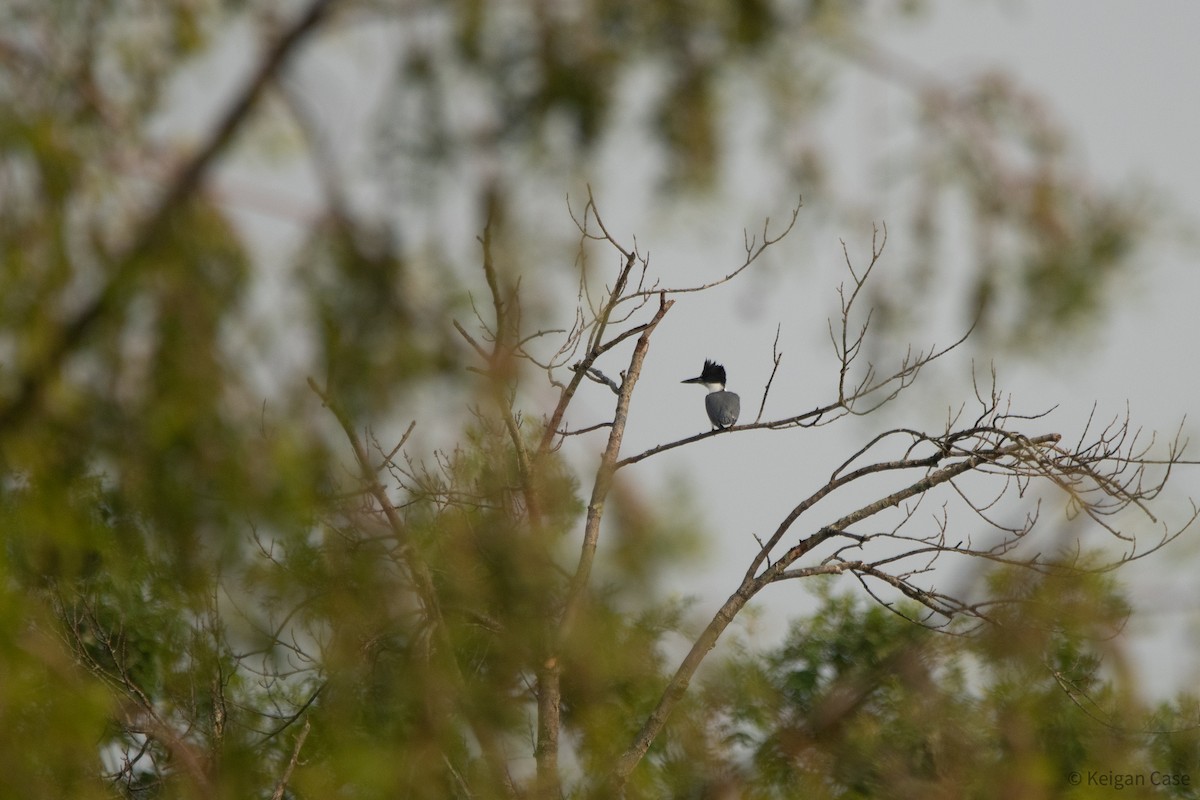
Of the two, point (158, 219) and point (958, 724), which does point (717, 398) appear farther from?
point (158, 219)

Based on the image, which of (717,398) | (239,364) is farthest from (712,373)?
(239,364)

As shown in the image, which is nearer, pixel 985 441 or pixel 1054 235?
pixel 1054 235

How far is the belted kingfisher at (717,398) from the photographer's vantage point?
901cm

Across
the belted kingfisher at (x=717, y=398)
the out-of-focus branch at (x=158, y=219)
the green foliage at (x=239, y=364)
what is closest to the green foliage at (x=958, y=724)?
the belted kingfisher at (x=717, y=398)

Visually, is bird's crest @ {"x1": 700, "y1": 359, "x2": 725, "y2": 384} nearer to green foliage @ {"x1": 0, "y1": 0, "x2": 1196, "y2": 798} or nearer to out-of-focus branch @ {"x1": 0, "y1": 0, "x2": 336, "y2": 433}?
green foliage @ {"x1": 0, "y1": 0, "x2": 1196, "y2": 798}

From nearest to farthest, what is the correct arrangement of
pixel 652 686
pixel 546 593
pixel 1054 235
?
pixel 1054 235 → pixel 546 593 → pixel 652 686

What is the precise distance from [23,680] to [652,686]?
626 centimetres

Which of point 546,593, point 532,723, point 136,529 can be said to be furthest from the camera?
point 532,723

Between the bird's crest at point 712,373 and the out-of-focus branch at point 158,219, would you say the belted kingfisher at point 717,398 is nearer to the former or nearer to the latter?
the bird's crest at point 712,373

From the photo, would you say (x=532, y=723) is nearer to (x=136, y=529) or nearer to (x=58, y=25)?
(x=136, y=529)

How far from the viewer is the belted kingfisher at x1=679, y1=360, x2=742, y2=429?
9008 millimetres

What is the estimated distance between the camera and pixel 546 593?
180 inches

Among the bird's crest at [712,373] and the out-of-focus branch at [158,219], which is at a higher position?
the bird's crest at [712,373]

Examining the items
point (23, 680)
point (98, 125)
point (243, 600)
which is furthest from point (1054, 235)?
point (243, 600)
